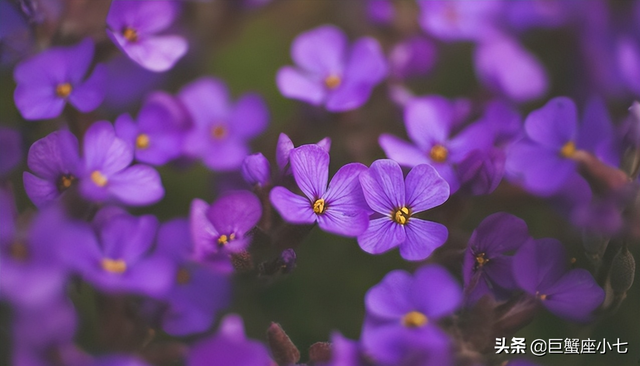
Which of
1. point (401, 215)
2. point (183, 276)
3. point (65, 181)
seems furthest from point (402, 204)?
point (65, 181)

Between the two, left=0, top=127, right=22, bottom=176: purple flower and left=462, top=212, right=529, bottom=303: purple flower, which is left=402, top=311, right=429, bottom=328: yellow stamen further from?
left=0, top=127, right=22, bottom=176: purple flower

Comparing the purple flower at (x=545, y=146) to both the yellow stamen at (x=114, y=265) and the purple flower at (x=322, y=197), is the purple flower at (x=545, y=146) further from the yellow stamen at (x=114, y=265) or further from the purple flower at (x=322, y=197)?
the yellow stamen at (x=114, y=265)

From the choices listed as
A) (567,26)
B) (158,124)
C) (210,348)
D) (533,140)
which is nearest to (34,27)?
(158,124)

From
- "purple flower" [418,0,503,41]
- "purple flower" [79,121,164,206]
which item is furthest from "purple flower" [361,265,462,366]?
"purple flower" [418,0,503,41]

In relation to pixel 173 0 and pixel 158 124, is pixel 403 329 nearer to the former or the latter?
pixel 158 124

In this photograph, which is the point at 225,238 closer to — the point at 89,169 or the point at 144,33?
the point at 89,169
